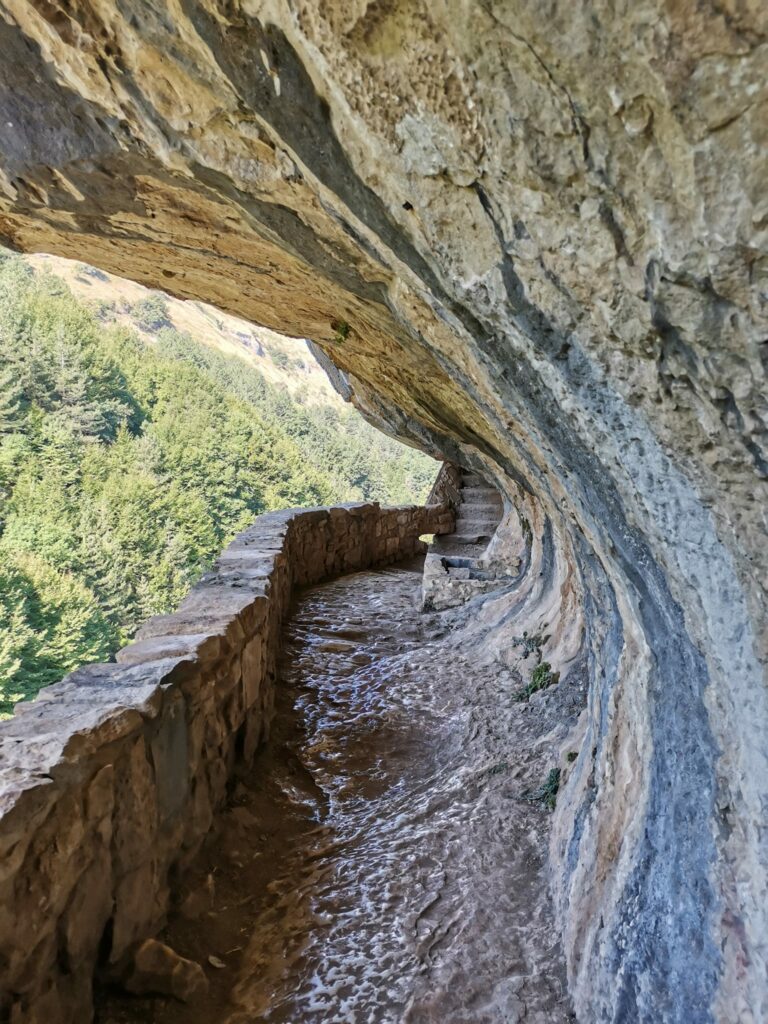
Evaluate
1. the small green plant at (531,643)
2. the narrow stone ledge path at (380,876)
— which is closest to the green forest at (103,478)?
the small green plant at (531,643)

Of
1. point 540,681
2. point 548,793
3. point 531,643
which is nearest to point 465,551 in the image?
point 531,643

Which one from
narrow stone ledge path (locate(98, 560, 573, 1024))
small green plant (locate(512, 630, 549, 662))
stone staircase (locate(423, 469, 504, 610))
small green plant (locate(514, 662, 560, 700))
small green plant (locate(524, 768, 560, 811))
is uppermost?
stone staircase (locate(423, 469, 504, 610))

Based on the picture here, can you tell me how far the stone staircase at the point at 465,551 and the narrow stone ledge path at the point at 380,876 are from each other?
2.15 meters

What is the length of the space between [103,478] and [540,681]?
30.1 metres

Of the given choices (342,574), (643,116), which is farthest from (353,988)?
(342,574)

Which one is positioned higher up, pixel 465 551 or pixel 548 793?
pixel 465 551

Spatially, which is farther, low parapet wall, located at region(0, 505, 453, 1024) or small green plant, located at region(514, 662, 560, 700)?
small green plant, located at region(514, 662, 560, 700)

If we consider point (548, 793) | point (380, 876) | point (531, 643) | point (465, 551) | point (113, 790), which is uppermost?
point (465, 551)

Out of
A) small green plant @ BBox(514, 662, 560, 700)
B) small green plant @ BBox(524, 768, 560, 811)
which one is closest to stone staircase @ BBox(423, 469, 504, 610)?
small green plant @ BBox(514, 662, 560, 700)

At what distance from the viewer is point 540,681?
4066mm

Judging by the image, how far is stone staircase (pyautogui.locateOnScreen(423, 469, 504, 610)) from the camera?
6.54 m

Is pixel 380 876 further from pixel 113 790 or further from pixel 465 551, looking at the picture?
pixel 465 551

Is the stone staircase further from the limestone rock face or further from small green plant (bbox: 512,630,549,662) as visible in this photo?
the limestone rock face

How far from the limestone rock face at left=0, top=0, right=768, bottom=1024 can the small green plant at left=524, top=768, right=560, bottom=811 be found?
0.29 metres
